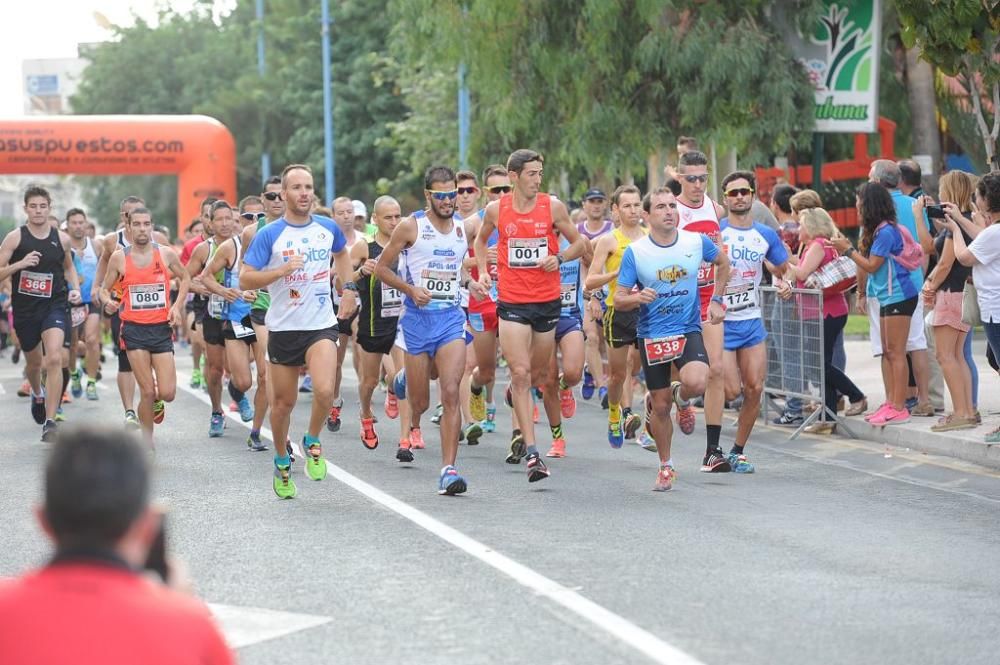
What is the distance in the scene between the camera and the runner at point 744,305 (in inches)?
469

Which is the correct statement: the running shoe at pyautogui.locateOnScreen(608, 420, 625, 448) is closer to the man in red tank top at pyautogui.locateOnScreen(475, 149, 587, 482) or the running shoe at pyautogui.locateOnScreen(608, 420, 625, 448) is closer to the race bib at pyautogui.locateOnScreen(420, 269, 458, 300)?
the man in red tank top at pyautogui.locateOnScreen(475, 149, 587, 482)

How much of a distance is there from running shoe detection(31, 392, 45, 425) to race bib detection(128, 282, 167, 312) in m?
2.98

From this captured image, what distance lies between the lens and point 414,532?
30.3ft

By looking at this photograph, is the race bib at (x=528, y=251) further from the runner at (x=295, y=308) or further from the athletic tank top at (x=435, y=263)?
the runner at (x=295, y=308)

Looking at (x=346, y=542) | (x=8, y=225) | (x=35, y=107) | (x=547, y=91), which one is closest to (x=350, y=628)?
(x=346, y=542)

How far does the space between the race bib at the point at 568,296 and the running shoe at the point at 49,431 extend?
4380mm

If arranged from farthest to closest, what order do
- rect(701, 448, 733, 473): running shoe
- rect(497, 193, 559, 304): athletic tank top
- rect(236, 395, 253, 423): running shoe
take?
1. rect(236, 395, 253, 423): running shoe
2. rect(701, 448, 733, 473): running shoe
3. rect(497, 193, 559, 304): athletic tank top

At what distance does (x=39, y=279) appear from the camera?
590 inches

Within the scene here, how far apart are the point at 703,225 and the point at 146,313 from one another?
13.7 feet

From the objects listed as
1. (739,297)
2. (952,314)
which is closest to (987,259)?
(952,314)

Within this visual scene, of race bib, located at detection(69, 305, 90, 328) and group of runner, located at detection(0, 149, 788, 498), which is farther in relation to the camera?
race bib, located at detection(69, 305, 90, 328)

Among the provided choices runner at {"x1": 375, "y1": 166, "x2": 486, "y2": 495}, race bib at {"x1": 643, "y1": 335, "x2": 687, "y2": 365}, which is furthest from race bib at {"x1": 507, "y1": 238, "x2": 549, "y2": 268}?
race bib at {"x1": 643, "y1": 335, "x2": 687, "y2": 365}

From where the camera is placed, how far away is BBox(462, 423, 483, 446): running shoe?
13734mm

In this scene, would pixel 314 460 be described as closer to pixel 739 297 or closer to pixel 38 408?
pixel 739 297
